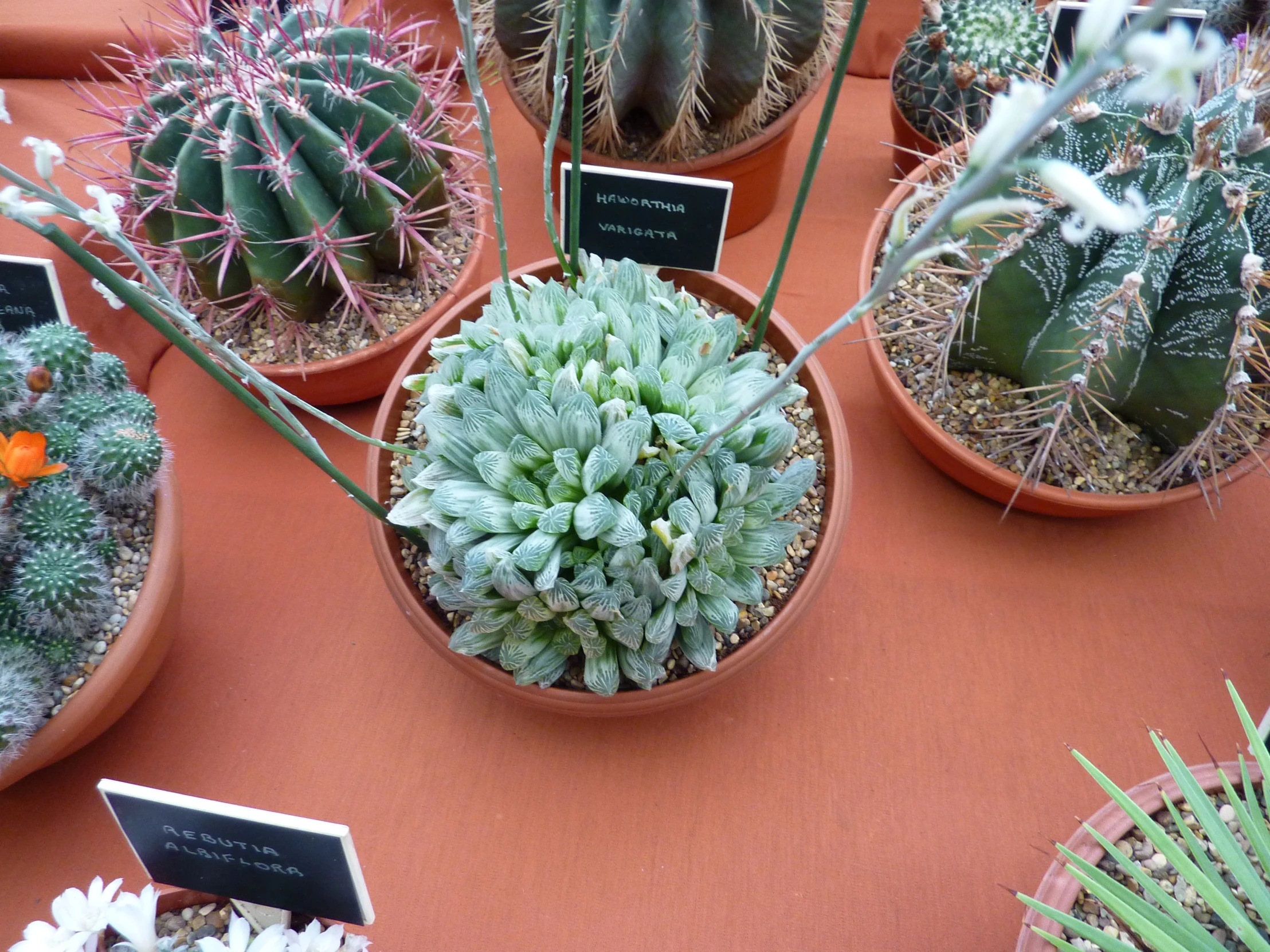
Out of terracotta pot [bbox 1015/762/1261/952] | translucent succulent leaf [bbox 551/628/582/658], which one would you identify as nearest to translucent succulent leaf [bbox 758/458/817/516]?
translucent succulent leaf [bbox 551/628/582/658]

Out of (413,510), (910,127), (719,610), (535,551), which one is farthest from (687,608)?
(910,127)

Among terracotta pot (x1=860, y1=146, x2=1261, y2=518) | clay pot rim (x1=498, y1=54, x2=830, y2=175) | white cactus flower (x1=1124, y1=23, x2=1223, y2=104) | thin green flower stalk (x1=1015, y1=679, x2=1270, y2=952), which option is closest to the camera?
white cactus flower (x1=1124, y1=23, x2=1223, y2=104)

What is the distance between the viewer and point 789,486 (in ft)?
2.55

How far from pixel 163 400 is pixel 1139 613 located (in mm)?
1287

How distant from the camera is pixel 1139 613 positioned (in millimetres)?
1021

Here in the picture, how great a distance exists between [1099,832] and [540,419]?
57cm

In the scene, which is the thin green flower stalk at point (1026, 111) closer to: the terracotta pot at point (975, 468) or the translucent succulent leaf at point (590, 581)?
the translucent succulent leaf at point (590, 581)

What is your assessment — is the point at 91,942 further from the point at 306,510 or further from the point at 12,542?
the point at 306,510

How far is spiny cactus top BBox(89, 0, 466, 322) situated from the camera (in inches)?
37.7

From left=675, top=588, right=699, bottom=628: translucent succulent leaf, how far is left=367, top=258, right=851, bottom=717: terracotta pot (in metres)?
0.10

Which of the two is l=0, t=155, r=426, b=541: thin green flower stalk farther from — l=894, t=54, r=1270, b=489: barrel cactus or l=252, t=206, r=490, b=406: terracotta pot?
l=894, t=54, r=1270, b=489: barrel cactus

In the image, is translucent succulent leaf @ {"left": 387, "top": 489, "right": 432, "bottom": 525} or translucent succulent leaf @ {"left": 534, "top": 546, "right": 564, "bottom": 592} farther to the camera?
translucent succulent leaf @ {"left": 387, "top": 489, "right": 432, "bottom": 525}

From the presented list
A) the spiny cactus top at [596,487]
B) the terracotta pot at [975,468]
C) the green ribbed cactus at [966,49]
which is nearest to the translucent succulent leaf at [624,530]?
the spiny cactus top at [596,487]

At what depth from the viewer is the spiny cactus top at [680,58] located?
1102 mm
